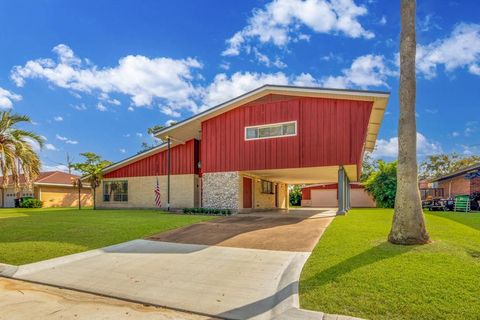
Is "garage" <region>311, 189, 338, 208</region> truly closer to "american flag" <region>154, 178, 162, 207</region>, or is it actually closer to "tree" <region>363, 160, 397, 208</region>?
"tree" <region>363, 160, 397, 208</region>

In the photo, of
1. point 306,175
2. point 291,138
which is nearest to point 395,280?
point 291,138

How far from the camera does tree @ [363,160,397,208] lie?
2788 cm

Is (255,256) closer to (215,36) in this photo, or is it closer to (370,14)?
(370,14)

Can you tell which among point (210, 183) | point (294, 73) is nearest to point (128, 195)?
point (210, 183)

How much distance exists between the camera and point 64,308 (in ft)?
15.3

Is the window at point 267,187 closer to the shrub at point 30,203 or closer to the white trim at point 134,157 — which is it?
the white trim at point 134,157

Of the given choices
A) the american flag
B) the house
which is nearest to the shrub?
the house

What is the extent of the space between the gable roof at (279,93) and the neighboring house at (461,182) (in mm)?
9415

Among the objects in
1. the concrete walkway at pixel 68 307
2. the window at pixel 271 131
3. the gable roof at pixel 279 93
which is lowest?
the concrete walkway at pixel 68 307

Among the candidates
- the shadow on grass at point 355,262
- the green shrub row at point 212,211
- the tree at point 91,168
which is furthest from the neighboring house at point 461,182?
the tree at point 91,168

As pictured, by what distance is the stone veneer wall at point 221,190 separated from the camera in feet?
58.5

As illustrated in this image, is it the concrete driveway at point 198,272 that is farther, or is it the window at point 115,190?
the window at point 115,190

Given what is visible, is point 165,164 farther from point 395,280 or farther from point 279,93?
point 395,280

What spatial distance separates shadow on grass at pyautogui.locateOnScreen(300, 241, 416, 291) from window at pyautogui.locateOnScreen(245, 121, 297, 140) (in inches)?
391
